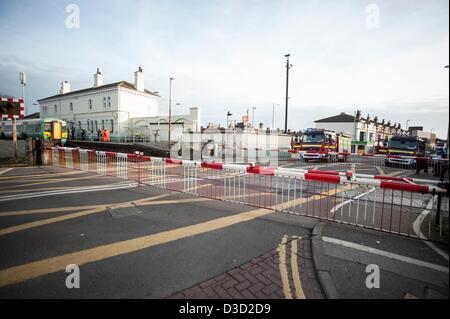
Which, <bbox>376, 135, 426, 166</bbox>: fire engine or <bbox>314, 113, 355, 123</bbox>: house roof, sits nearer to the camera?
<bbox>376, 135, 426, 166</bbox>: fire engine

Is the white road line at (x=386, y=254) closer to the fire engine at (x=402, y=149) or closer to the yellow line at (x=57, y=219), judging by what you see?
the yellow line at (x=57, y=219)

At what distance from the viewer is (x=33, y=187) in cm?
754

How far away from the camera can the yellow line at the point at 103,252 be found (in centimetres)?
285

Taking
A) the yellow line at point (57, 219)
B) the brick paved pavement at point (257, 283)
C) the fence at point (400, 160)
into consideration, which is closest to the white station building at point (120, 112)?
the fence at point (400, 160)

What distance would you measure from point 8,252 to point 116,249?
1554 millimetres

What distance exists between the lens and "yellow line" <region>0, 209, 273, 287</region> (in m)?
2.85

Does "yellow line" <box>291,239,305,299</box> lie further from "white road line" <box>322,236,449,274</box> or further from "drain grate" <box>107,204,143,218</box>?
"drain grate" <box>107,204,143,218</box>

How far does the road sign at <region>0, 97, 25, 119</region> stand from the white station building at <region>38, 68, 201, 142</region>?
643 inches

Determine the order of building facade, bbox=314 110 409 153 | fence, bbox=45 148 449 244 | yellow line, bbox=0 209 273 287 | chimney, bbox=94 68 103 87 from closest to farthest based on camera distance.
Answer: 1. yellow line, bbox=0 209 273 287
2. fence, bbox=45 148 449 244
3. chimney, bbox=94 68 103 87
4. building facade, bbox=314 110 409 153

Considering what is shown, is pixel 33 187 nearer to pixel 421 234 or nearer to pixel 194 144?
pixel 421 234

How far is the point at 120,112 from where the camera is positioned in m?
35.3

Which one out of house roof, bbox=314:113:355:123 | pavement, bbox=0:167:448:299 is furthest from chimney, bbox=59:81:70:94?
house roof, bbox=314:113:355:123
